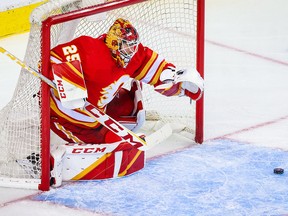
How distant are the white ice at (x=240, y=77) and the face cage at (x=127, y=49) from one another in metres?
0.60

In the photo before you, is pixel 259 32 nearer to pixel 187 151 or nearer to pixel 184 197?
pixel 187 151

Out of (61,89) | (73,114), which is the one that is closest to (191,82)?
(73,114)

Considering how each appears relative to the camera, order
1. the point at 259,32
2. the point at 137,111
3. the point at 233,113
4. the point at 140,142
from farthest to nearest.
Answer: the point at 259,32
the point at 233,113
the point at 137,111
the point at 140,142

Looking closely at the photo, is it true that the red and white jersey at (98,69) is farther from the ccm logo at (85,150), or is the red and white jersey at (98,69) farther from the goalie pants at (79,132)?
the ccm logo at (85,150)

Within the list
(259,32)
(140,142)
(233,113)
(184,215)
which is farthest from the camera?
(259,32)

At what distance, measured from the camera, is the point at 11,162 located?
357 cm

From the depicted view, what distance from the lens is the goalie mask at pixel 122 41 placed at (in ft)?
11.3

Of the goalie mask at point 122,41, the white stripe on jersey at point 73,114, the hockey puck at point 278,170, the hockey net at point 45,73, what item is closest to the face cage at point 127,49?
the goalie mask at point 122,41

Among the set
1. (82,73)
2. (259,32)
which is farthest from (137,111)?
(259,32)

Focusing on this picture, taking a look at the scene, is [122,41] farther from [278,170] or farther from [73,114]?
[278,170]

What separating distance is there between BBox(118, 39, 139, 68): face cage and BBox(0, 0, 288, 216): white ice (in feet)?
1.96

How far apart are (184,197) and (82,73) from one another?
1.88 feet

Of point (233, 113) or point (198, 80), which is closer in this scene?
point (198, 80)

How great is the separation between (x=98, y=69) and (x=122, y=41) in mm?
135
